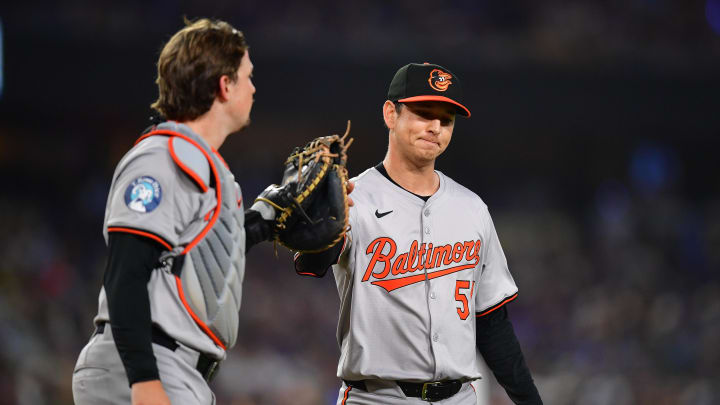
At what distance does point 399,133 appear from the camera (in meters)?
2.85

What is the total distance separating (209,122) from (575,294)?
8752mm

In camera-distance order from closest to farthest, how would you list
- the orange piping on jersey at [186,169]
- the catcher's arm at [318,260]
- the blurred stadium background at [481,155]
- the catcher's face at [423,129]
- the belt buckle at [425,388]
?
the orange piping on jersey at [186,169] → the catcher's arm at [318,260] → the belt buckle at [425,388] → the catcher's face at [423,129] → the blurred stadium background at [481,155]

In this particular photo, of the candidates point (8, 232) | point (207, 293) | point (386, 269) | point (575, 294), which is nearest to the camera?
point (207, 293)

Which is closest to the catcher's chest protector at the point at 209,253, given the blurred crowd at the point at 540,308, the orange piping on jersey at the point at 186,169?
the orange piping on jersey at the point at 186,169

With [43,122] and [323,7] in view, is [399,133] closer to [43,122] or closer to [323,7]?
[323,7]

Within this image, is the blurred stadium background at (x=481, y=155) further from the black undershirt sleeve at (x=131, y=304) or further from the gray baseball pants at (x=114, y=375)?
the black undershirt sleeve at (x=131, y=304)

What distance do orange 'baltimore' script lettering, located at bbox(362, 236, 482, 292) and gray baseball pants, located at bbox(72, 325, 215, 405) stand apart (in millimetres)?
918

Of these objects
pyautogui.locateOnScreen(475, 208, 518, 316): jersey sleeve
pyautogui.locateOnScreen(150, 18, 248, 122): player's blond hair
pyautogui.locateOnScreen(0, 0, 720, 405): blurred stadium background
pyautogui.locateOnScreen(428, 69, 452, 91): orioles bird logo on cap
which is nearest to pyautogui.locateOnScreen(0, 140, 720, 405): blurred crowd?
pyautogui.locateOnScreen(0, 0, 720, 405): blurred stadium background

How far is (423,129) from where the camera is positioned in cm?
279

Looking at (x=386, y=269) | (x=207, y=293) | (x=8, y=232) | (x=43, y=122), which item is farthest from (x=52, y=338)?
(x=207, y=293)

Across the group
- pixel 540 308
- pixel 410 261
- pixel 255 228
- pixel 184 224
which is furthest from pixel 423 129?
pixel 540 308

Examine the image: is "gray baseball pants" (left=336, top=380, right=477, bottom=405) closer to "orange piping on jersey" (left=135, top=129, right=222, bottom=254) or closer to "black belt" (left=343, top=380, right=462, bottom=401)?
"black belt" (left=343, top=380, right=462, bottom=401)

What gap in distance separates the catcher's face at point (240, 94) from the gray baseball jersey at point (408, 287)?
0.75 metres

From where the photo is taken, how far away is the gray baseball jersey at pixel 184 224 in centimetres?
182
